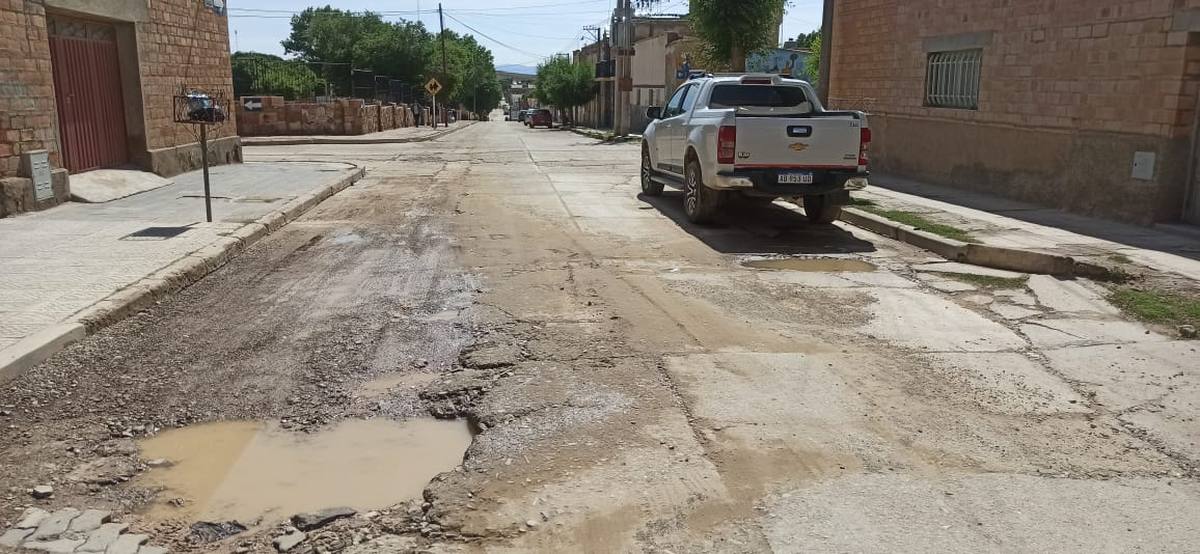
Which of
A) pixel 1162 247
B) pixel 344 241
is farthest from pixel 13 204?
pixel 1162 247

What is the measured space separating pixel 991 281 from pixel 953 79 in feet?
26.5

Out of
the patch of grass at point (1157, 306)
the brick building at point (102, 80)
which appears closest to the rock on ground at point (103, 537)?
the patch of grass at point (1157, 306)

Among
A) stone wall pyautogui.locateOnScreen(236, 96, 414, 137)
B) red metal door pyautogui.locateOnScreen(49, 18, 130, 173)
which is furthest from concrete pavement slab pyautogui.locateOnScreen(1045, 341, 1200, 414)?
stone wall pyautogui.locateOnScreen(236, 96, 414, 137)

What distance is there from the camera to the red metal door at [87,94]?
12508 mm

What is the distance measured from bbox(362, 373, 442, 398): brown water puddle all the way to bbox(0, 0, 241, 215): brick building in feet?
25.5

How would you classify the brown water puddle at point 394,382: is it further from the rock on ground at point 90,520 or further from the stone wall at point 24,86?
the stone wall at point 24,86

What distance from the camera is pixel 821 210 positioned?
1118cm

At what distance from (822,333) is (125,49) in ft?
42.1

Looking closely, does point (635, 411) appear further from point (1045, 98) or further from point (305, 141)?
point (305, 141)

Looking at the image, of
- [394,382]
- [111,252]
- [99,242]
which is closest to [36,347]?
[394,382]

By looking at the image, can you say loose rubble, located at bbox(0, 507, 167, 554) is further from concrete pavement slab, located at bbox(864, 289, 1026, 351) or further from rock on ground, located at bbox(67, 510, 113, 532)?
concrete pavement slab, located at bbox(864, 289, 1026, 351)

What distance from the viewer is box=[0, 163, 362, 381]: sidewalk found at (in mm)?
5793

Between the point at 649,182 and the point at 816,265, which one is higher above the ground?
the point at 649,182

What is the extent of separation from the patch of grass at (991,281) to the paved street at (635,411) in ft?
0.17
